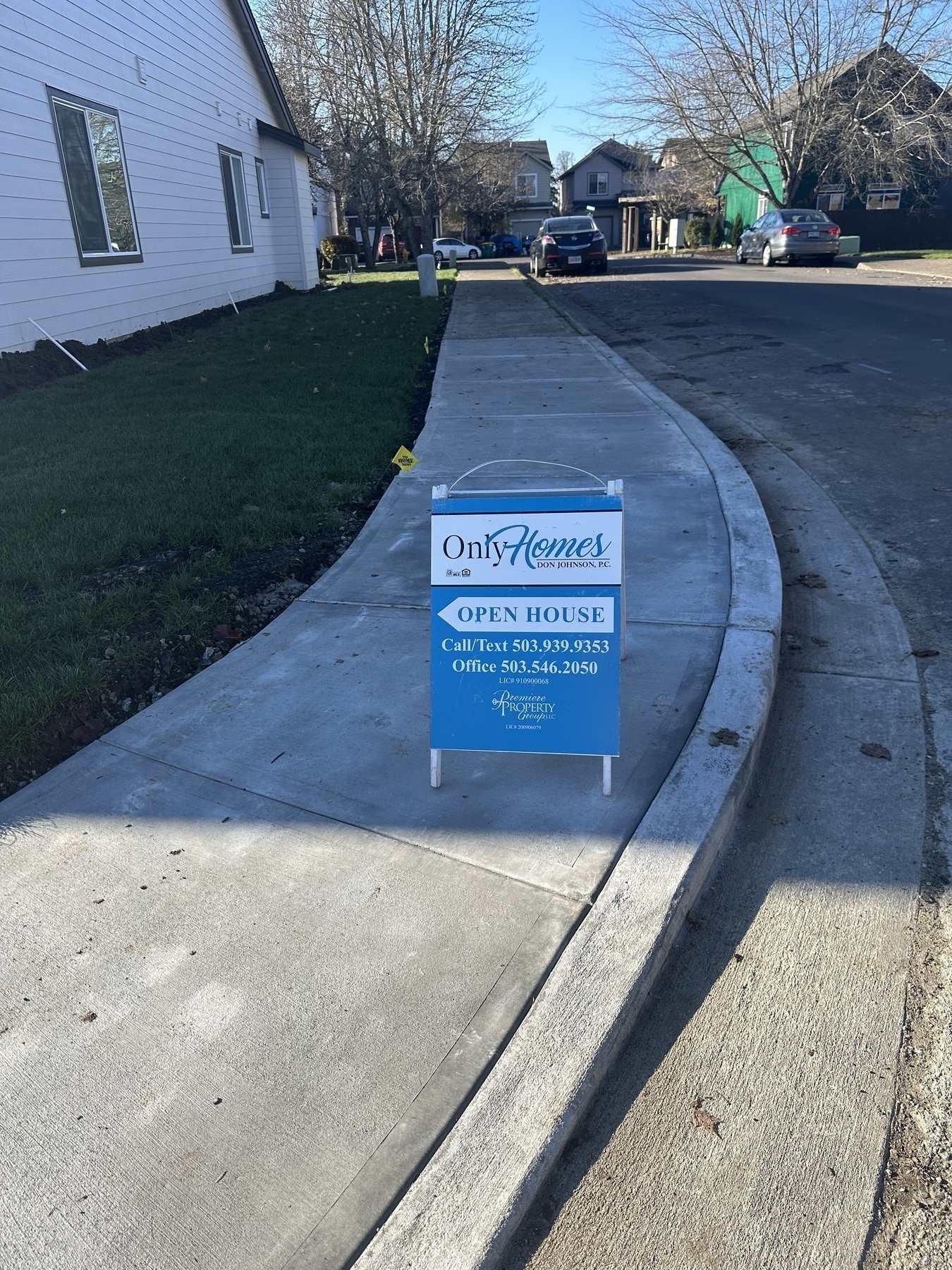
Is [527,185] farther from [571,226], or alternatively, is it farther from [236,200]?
[236,200]

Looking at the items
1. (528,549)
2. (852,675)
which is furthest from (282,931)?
(852,675)

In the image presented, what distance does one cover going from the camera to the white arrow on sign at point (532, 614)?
9.53 ft

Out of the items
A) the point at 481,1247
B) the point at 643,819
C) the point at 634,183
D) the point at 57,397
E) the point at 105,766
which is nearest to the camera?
the point at 481,1247

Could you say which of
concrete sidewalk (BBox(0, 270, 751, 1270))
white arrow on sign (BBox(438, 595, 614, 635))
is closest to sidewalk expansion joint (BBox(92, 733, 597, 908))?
concrete sidewalk (BBox(0, 270, 751, 1270))

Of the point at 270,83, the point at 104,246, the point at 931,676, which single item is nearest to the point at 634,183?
the point at 270,83

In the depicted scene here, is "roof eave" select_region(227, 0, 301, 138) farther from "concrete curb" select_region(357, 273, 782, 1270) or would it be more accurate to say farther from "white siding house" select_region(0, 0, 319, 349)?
"concrete curb" select_region(357, 273, 782, 1270)

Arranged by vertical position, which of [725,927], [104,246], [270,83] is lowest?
[725,927]

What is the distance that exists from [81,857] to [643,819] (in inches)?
69.1

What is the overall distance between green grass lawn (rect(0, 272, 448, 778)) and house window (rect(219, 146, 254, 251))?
8250 mm

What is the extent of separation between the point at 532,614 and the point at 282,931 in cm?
124

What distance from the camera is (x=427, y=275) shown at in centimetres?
1972

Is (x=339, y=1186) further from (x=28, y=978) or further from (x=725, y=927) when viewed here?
(x=725, y=927)

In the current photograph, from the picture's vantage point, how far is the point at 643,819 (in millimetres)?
2762

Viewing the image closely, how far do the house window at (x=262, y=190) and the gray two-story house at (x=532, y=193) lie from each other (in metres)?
50.8
